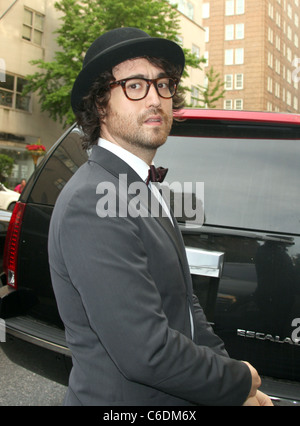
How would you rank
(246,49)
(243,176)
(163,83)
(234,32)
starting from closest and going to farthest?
1. (163,83)
2. (243,176)
3. (246,49)
4. (234,32)

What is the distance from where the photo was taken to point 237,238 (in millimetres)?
1984

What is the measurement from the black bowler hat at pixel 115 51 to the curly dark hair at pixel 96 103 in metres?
0.02

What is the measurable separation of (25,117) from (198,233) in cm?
2027

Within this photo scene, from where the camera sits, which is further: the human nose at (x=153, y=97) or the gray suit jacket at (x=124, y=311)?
the human nose at (x=153, y=97)

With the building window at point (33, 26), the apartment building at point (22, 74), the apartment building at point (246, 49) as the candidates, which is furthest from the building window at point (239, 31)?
the building window at point (33, 26)

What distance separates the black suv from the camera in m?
1.90

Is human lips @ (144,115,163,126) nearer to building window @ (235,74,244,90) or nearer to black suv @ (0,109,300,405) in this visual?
black suv @ (0,109,300,405)

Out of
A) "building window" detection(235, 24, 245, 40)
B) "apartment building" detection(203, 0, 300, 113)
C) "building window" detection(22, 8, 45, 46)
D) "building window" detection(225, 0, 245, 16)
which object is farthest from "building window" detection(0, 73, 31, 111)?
"building window" detection(225, 0, 245, 16)

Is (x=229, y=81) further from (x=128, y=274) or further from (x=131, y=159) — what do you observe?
(x=128, y=274)

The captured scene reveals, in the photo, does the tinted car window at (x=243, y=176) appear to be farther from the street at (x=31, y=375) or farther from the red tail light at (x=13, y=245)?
the street at (x=31, y=375)

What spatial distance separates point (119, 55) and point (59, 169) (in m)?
1.14

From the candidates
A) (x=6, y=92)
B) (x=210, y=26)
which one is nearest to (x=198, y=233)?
(x=6, y=92)

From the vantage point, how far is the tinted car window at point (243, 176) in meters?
2.00

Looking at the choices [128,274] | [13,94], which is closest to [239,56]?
[13,94]
